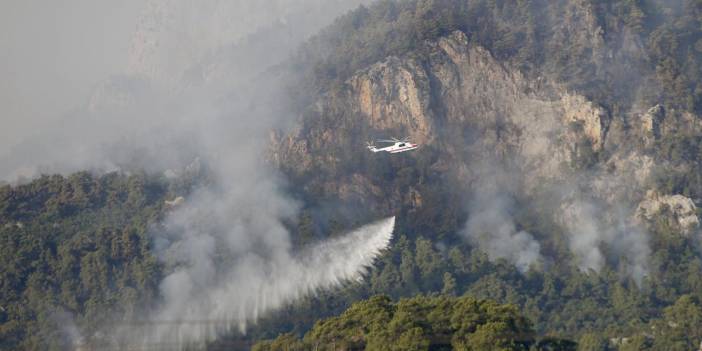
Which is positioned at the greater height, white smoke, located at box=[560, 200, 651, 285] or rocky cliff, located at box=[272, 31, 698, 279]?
rocky cliff, located at box=[272, 31, 698, 279]

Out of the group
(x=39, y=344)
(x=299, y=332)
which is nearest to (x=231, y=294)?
(x=299, y=332)

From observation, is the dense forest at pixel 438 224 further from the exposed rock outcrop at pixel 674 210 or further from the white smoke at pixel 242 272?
the white smoke at pixel 242 272

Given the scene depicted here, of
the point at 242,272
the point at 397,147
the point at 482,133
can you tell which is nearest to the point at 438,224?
the point at 482,133

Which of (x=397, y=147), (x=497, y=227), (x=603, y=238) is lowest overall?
(x=603, y=238)

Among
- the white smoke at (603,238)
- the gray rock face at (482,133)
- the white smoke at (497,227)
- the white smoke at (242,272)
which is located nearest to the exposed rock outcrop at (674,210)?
the gray rock face at (482,133)

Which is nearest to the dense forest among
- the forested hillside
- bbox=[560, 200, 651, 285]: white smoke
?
the forested hillside

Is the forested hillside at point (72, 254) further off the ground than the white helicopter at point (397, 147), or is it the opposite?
the white helicopter at point (397, 147)

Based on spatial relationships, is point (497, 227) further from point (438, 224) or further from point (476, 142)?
point (476, 142)

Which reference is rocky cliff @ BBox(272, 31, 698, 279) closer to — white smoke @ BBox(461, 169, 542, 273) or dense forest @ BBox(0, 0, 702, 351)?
white smoke @ BBox(461, 169, 542, 273)

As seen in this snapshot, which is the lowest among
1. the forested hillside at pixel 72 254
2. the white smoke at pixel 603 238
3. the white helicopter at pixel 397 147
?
the white smoke at pixel 603 238
